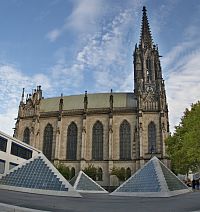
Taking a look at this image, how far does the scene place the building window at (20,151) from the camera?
44219mm

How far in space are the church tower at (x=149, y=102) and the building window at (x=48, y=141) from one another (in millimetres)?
19556

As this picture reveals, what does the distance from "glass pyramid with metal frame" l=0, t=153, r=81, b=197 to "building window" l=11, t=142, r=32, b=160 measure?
17.5 m

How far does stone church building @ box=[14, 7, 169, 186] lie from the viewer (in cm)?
5341

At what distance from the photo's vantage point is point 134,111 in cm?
5631

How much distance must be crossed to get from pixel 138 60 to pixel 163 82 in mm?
8084

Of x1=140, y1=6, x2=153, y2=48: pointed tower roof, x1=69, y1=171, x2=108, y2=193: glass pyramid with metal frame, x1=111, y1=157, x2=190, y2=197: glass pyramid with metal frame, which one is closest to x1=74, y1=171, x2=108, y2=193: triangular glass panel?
x1=69, y1=171, x2=108, y2=193: glass pyramid with metal frame

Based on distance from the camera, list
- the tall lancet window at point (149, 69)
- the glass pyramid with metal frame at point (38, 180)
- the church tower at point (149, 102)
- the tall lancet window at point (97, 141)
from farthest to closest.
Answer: the tall lancet window at point (149, 69) < the tall lancet window at point (97, 141) < the church tower at point (149, 102) < the glass pyramid with metal frame at point (38, 180)

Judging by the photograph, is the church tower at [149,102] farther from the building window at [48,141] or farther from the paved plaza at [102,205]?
the paved plaza at [102,205]

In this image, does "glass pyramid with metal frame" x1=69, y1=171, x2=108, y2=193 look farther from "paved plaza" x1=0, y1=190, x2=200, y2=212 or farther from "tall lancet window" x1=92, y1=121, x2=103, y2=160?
"tall lancet window" x1=92, y1=121, x2=103, y2=160

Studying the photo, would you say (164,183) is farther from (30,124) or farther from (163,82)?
(30,124)

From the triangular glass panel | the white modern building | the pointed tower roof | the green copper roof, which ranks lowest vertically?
the triangular glass panel

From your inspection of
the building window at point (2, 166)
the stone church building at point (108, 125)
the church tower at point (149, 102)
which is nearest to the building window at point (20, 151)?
the building window at point (2, 166)

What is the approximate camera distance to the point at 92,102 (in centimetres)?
6341

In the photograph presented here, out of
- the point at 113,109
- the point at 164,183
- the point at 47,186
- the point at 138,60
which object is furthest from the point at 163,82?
the point at 47,186
